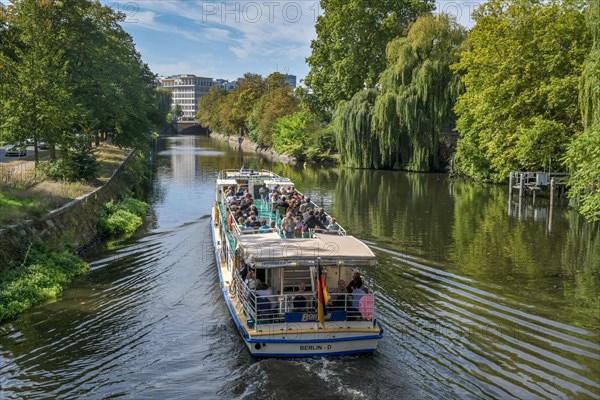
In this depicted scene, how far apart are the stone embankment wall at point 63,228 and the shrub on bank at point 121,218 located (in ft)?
1.41

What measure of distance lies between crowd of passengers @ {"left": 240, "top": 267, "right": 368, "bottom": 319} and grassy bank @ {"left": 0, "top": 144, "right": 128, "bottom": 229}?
10.7 meters

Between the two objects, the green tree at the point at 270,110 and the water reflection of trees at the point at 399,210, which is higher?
the green tree at the point at 270,110

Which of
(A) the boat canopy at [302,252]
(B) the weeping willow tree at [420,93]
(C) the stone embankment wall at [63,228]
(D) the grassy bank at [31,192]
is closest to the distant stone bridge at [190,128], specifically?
(B) the weeping willow tree at [420,93]

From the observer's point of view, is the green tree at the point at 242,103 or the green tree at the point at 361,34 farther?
the green tree at the point at 242,103

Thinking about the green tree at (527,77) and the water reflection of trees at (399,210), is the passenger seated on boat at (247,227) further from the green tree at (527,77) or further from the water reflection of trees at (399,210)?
the green tree at (527,77)

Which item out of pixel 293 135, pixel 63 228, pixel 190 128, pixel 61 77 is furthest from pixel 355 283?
pixel 190 128

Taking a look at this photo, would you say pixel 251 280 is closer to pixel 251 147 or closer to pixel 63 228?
pixel 63 228

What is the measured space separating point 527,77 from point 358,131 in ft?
79.6

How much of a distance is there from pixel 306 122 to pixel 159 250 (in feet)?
193

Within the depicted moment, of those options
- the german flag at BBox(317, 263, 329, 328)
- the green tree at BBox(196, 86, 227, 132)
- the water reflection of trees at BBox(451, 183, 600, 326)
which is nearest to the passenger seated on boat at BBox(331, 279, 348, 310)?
the german flag at BBox(317, 263, 329, 328)

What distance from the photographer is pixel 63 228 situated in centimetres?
2347

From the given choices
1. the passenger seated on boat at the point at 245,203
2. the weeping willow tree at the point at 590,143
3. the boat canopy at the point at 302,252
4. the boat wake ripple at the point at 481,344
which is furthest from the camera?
the weeping willow tree at the point at 590,143

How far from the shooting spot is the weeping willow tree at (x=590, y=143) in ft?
76.4

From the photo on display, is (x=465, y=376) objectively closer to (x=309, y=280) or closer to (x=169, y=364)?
(x=309, y=280)
